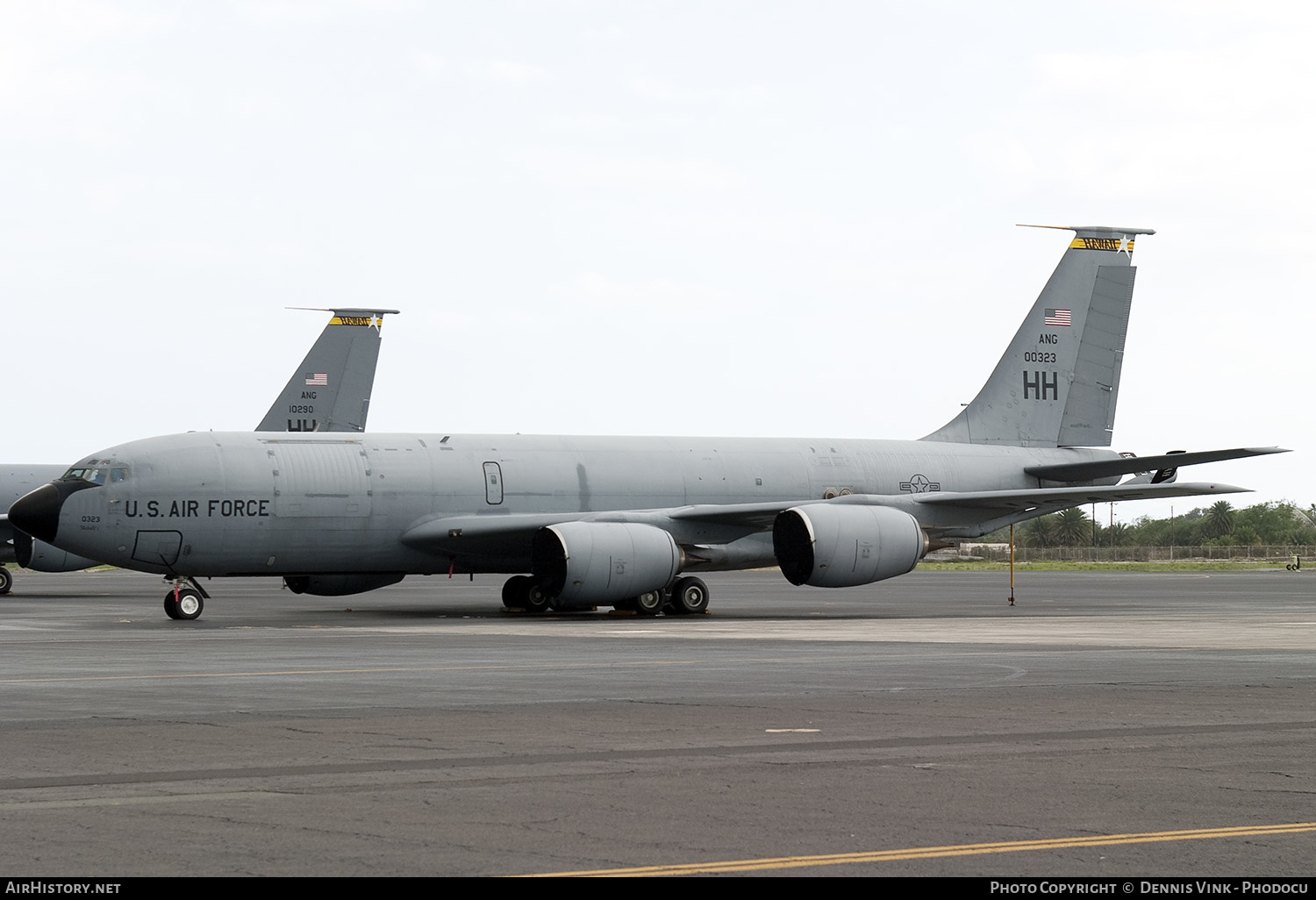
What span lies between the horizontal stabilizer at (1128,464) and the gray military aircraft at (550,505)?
0.20 ft

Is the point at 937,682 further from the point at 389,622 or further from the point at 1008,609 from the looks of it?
the point at 1008,609

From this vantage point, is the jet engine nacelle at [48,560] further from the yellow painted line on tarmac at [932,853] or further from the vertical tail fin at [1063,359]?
the yellow painted line on tarmac at [932,853]

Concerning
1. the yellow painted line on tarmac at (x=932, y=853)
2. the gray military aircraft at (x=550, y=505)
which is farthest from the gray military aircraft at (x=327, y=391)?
the yellow painted line on tarmac at (x=932, y=853)

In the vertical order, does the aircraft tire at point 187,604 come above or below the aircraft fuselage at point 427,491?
below

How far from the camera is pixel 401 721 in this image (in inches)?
570

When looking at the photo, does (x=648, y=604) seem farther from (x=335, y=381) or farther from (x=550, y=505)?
(x=335, y=381)

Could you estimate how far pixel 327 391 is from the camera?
56.7 metres

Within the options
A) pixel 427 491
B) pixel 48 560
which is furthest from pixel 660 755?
pixel 48 560

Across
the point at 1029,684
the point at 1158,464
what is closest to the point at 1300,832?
the point at 1029,684

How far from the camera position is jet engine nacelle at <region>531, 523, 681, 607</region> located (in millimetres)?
33000

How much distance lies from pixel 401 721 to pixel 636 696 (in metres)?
3.08

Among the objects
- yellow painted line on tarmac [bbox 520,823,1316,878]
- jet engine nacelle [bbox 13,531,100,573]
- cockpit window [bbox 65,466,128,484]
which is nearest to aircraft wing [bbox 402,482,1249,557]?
cockpit window [bbox 65,466,128,484]

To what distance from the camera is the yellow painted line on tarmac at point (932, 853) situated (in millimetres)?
7938

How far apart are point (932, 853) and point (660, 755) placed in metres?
4.06
